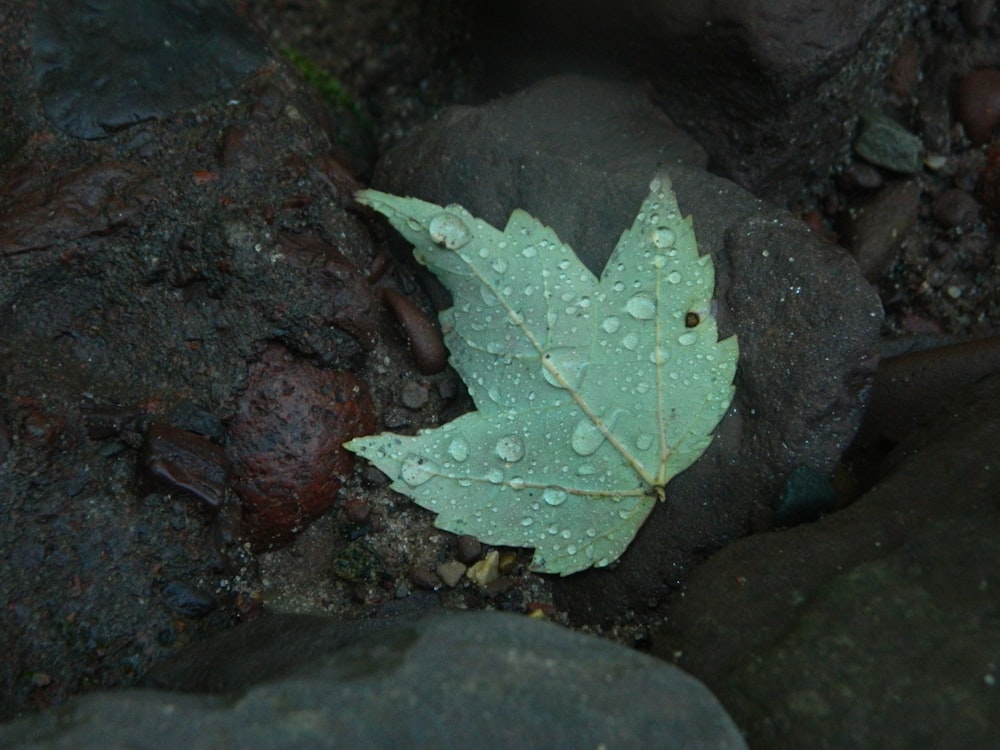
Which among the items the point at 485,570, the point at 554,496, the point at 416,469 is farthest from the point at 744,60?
the point at 485,570

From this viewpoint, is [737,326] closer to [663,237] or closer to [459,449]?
[663,237]

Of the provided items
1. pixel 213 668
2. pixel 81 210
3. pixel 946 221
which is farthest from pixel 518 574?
pixel 946 221

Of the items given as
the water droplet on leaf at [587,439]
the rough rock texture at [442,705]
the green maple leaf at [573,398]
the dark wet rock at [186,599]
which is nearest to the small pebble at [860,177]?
the green maple leaf at [573,398]

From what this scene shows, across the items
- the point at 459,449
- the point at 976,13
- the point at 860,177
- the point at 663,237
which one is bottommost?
the point at 459,449

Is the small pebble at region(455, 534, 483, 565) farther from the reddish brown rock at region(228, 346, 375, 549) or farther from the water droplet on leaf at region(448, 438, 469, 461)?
the reddish brown rock at region(228, 346, 375, 549)

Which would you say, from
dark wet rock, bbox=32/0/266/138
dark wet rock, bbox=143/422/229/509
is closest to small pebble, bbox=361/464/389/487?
dark wet rock, bbox=143/422/229/509
